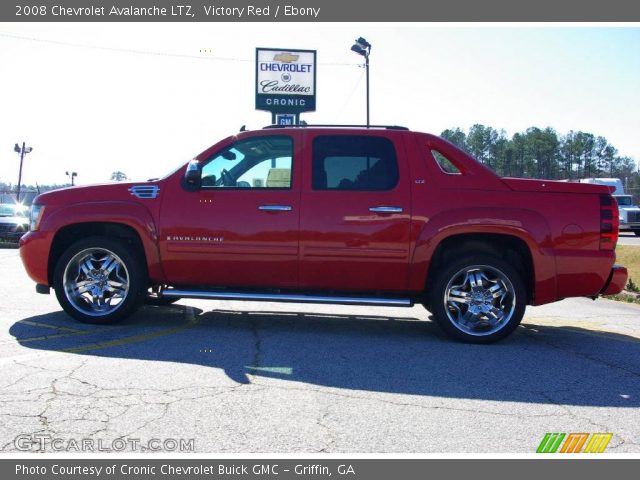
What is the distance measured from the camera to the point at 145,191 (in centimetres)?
578

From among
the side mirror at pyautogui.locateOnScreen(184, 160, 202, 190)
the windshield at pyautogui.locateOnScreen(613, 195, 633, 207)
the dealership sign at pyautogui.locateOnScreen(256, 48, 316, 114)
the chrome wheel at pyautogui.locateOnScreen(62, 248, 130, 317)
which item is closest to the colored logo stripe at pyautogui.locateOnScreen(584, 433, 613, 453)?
the side mirror at pyautogui.locateOnScreen(184, 160, 202, 190)

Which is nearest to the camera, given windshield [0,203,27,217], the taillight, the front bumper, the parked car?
the taillight

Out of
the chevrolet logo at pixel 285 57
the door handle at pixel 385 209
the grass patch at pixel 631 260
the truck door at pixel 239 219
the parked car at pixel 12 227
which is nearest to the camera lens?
the door handle at pixel 385 209

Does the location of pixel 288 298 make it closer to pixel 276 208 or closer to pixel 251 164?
pixel 276 208

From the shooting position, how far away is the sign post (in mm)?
21016

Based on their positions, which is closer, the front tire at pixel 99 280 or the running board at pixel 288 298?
the running board at pixel 288 298

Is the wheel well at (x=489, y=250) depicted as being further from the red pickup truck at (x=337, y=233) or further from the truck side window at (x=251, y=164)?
the truck side window at (x=251, y=164)

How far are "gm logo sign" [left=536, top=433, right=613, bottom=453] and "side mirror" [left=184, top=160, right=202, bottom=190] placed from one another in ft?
12.5

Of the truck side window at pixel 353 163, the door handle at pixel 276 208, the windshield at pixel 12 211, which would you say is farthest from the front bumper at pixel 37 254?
the windshield at pixel 12 211

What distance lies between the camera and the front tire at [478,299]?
17.7 ft

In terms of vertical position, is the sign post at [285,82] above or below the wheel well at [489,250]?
above

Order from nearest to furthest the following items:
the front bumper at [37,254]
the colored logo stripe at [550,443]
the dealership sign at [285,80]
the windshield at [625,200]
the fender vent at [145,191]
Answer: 1. the colored logo stripe at [550,443]
2. the fender vent at [145,191]
3. the front bumper at [37,254]
4. the dealership sign at [285,80]
5. the windshield at [625,200]

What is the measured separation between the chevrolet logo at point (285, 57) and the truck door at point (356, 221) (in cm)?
1667
